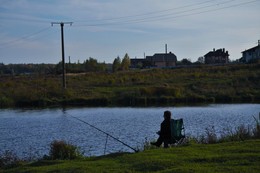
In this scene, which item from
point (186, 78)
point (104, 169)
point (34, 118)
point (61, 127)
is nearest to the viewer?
point (104, 169)

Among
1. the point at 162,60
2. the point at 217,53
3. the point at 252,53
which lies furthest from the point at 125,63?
the point at 217,53

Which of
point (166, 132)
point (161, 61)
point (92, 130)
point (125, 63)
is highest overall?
point (161, 61)

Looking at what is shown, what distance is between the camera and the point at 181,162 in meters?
9.70

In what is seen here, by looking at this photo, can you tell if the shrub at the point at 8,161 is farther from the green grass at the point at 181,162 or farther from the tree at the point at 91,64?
the tree at the point at 91,64

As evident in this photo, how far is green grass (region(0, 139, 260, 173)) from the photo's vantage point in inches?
354

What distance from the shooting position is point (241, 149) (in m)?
10.7

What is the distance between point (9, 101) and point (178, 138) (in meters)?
34.4

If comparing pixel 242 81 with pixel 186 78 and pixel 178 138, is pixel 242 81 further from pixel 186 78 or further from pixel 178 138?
pixel 178 138

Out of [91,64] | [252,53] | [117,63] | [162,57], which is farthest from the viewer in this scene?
[162,57]

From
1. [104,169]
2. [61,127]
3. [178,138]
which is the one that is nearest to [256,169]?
[104,169]

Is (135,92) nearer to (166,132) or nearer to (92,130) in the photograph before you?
(92,130)

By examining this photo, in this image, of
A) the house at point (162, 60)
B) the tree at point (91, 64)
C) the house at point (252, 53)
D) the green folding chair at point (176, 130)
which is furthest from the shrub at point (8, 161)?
the house at point (162, 60)

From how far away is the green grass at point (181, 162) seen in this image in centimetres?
898

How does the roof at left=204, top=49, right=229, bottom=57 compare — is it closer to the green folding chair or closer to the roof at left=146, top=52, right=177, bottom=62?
the roof at left=146, top=52, right=177, bottom=62
